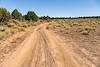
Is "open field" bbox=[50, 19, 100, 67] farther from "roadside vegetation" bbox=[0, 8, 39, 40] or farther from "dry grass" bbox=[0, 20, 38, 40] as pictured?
"roadside vegetation" bbox=[0, 8, 39, 40]

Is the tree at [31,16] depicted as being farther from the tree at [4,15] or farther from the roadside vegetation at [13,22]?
the tree at [4,15]

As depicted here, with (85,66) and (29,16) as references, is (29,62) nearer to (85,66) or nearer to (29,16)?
(85,66)

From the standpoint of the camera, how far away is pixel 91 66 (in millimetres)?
9242

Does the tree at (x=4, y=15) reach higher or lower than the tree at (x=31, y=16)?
higher

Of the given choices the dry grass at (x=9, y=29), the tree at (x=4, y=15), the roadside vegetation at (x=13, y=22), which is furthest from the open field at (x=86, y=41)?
the tree at (x=4, y=15)

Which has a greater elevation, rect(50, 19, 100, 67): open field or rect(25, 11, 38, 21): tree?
rect(50, 19, 100, 67): open field

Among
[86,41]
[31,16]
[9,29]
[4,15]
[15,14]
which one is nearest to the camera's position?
[86,41]

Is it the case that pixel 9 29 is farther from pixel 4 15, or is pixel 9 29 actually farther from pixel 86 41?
pixel 4 15

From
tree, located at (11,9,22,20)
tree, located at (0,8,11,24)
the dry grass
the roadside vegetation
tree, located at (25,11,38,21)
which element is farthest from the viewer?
tree, located at (25,11,38,21)

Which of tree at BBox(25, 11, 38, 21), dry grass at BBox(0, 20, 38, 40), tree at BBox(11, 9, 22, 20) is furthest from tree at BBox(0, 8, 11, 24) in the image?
tree at BBox(25, 11, 38, 21)

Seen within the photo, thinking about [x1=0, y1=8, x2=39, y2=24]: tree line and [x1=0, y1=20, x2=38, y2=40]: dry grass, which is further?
[x1=0, y1=8, x2=39, y2=24]: tree line

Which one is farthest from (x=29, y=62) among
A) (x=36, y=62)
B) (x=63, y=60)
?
(x=63, y=60)

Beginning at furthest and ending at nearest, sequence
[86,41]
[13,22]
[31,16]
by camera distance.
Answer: [31,16], [13,22], [86,41]

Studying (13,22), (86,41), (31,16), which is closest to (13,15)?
(31,16)
